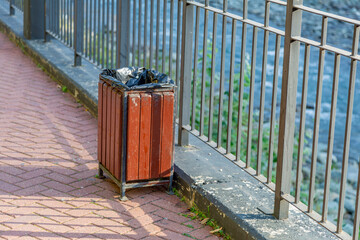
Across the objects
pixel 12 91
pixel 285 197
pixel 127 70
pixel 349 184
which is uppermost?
pixel 127 70

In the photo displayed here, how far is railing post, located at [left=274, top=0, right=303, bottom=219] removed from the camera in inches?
142

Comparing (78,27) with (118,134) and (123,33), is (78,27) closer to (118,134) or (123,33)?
(123,33)

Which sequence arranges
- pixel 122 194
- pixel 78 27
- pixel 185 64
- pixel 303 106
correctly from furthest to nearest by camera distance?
pixel 78 27
pixel 185 64
pixel 122 194
pixel 303 106

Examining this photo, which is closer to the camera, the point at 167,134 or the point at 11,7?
the point at 167,134

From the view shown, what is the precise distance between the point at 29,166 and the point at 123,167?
1.01 metres

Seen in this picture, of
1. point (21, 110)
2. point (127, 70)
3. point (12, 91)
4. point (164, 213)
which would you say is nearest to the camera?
point (164, 213)

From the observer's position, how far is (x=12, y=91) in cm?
734

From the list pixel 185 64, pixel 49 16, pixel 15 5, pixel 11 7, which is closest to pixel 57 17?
pixel 49 16

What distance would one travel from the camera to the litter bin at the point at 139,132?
4469 mm

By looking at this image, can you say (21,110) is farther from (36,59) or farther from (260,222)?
(260,222)

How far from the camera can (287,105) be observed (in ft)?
12.2

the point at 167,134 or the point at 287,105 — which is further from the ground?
the point at 287,105

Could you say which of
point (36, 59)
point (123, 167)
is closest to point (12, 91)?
point (36, 59)

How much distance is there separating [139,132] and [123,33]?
188 centimetres
